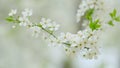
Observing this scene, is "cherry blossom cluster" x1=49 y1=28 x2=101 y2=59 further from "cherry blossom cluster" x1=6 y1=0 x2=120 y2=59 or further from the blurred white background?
the blurred white background

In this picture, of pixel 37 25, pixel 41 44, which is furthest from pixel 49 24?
pixel 41 44

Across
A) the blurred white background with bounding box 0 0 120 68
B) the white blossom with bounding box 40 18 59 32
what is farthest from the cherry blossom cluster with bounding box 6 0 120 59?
the blurred white background with bounding box 0 0 120 68

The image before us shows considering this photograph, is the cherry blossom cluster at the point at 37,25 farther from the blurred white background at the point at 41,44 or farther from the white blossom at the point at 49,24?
the blurred white background at the point at 41,44

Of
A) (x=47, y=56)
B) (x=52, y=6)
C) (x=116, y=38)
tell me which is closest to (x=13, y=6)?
(x=52, y=6)

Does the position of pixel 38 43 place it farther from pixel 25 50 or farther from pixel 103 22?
pixel 103 22

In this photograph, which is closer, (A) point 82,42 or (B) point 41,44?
(A) point 82,42

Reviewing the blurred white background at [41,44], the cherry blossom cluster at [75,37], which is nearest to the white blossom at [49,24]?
the cherry blossom cluster at [75,37]

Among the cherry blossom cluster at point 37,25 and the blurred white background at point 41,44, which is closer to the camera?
the cherry blossom cluster at point 37,25

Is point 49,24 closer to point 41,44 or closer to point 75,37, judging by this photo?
point 75,37

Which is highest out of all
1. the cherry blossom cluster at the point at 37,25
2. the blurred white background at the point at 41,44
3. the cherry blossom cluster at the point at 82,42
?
the blurred white background at the point at 41,44
